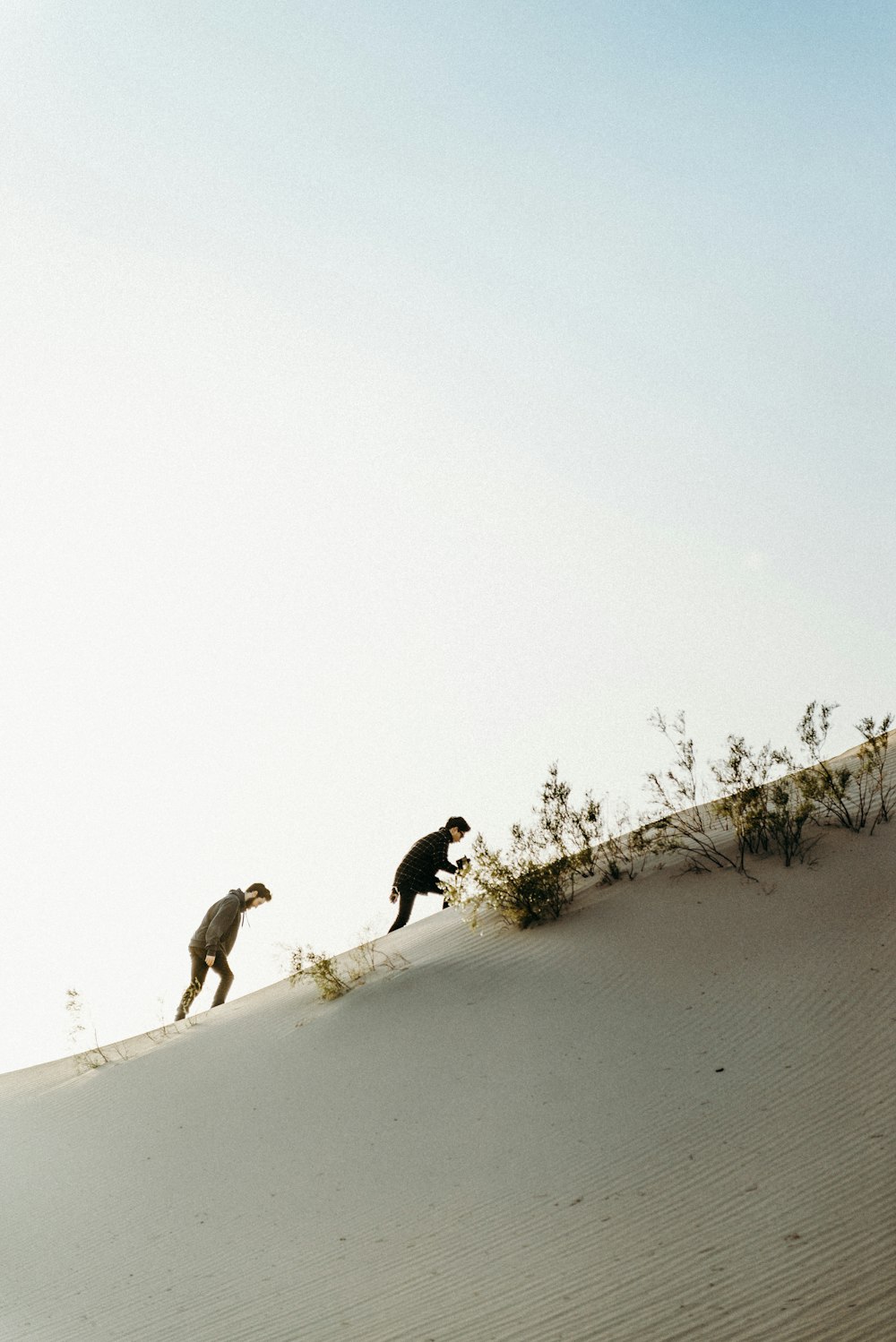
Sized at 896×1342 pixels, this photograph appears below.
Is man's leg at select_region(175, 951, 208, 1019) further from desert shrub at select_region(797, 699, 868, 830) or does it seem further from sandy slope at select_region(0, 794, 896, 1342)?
desert shrub at select_region(797, 699, 868, 830)

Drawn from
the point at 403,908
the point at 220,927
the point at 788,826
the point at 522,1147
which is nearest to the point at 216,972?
the point at 220,927

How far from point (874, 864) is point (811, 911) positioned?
93cm

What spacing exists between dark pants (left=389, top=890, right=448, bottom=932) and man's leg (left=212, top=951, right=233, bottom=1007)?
1.91 metres

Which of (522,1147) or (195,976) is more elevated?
(195,976)

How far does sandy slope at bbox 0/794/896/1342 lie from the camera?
13.3 ft

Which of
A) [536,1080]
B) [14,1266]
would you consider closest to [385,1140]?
[536,1080]

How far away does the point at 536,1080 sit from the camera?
21.4ft

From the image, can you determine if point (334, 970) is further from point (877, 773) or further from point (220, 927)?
point (877, 773)

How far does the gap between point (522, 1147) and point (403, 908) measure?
238 inches

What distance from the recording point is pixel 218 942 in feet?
36.1

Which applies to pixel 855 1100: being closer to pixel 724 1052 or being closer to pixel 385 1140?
pixel 724 1052

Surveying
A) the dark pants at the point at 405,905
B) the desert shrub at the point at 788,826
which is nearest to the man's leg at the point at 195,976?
the dark pants at the point at 405,905

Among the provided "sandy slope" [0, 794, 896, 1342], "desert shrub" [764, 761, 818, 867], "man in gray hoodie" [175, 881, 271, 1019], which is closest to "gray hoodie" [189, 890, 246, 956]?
"man in gray hoodie" [175, 881, 271, 1019]

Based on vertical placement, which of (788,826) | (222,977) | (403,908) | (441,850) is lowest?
(788,826)
